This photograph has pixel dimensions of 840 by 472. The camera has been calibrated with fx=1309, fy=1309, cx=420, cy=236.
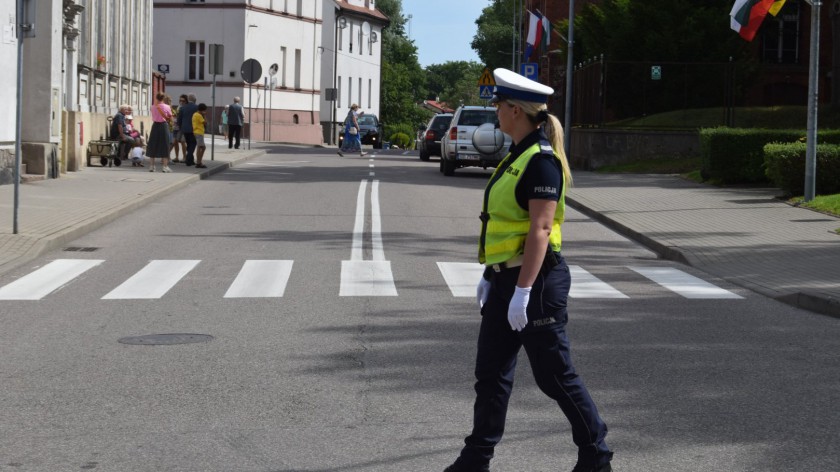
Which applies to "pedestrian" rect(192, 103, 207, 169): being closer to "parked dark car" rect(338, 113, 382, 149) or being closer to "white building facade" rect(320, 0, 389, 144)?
"parked dark car" rect(338, 113, 382, 149)

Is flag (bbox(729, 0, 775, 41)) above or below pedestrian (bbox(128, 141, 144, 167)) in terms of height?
above

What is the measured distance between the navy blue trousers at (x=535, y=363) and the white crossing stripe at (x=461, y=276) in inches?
246

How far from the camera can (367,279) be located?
12.7 metres

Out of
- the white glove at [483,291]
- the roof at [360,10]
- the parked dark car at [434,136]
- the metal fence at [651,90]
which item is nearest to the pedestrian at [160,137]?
the metal fence at [651,90]

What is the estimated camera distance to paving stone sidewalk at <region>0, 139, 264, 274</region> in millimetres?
14758

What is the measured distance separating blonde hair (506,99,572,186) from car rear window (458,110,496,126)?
27.9 metres

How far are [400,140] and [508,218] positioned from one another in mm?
85204

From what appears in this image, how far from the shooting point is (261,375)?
26.0 feet

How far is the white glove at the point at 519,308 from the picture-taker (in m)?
5.20

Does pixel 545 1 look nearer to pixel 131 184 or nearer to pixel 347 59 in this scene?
pixel 347 59

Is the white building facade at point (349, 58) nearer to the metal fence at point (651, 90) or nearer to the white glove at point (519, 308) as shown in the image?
the metal fence at point (651, 90)

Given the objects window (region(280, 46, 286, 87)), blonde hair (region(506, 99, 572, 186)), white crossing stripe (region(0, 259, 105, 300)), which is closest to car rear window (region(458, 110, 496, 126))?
white crossing stripe (region(0, 259, 105, 300))

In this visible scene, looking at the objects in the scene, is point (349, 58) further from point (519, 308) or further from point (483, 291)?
point (519, 308)

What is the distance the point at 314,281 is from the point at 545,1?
70.0m
